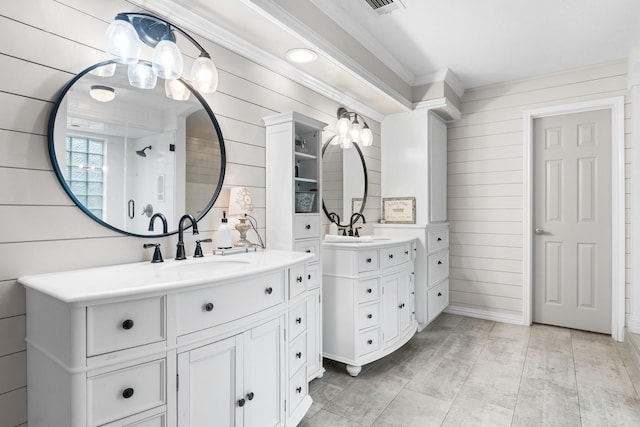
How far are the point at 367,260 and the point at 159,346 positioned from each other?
62.1 inches

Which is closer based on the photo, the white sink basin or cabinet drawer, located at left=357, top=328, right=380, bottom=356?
the white sink basin

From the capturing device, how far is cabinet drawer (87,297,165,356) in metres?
0.96

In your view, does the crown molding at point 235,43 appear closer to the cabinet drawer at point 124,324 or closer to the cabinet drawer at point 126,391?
the cabinet drawer at point 124,324

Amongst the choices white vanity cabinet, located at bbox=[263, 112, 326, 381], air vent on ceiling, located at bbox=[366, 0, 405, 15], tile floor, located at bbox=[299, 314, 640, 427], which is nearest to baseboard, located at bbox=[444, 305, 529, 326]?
tile floor, located at bbox=[299, 314, 640, 427]

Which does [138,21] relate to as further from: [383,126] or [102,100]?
[383,126]

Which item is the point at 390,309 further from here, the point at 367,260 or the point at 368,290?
the point at 367,260

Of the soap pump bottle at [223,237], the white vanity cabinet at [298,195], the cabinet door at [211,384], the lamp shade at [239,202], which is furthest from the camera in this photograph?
the white vanity cabinet at [298,195]

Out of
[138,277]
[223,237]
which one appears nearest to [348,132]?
[223,237]

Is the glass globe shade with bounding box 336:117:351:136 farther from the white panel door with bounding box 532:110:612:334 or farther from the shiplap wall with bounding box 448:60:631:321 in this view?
the white panel door with bounding box 532:110:612:334

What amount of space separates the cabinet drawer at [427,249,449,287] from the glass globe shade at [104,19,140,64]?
2814 millimetres

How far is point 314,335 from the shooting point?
2.23 meters

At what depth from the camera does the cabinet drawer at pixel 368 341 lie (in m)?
2.37

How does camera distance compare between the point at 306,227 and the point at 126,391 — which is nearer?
the point at 126,391

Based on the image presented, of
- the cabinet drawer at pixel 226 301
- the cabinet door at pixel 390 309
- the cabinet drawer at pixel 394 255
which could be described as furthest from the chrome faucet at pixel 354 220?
the cabinet drawer at pixel 226 301
